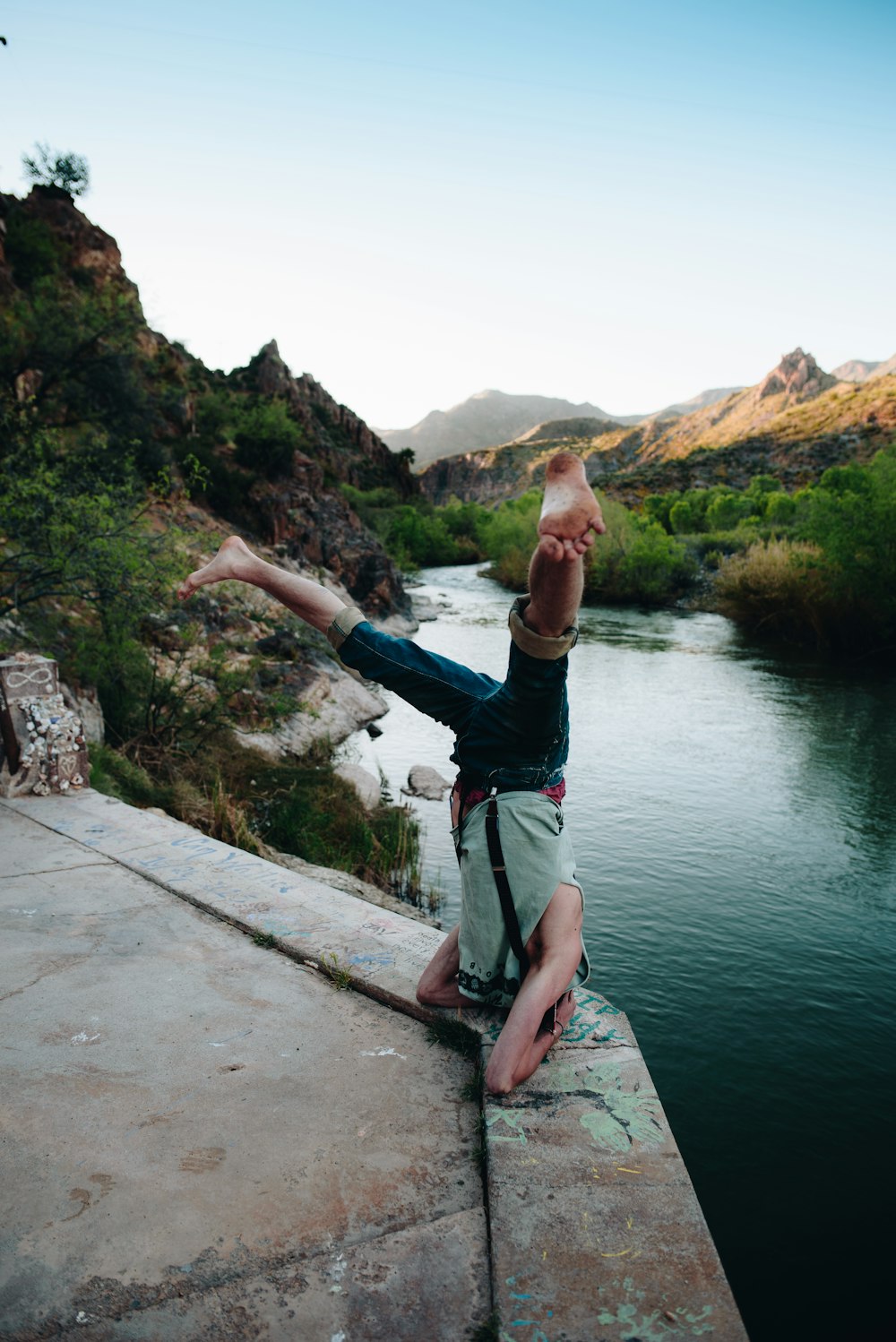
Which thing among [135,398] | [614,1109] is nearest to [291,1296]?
[614,1109]

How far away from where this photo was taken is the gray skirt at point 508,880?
256 centimetres

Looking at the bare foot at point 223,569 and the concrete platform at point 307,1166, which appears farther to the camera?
the bare foot at point 223,569

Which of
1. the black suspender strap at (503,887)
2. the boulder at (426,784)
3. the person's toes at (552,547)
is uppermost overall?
the person's toes at (552,547)

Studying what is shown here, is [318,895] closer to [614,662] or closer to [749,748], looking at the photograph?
[749,748]

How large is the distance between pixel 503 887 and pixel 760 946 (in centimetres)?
448

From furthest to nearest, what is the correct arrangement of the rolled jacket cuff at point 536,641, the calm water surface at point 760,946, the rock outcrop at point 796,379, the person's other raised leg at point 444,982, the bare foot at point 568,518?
the rock outcrop at point 796,379 → the calm water surface at point 760,946 → the person's other raised leg at point 444,982 → the rolled jacket cuff at point 536,641 → the bare foot at point 568,518

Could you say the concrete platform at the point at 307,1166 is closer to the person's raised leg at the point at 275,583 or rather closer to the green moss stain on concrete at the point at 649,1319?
the green moss stain on concrete at the point at 649,1319

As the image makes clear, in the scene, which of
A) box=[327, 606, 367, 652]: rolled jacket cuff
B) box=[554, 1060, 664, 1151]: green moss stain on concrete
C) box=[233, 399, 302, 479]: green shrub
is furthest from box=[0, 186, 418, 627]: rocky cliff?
box=[554, 1060, 664, 1151]: green moss stain on concrete

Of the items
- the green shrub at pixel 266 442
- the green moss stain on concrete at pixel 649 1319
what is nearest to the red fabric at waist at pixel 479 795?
the green moss stain on concrete at pixel 649 1319

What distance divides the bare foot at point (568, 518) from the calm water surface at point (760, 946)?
3.01m

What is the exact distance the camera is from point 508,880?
8.41ft

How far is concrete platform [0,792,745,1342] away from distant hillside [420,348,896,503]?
13.8 feet

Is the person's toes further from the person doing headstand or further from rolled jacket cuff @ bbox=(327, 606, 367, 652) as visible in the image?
rolled jacket cuff @ bbox=(327, 606, 367, 652)

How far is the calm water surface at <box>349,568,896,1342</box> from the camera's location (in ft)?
12.0
